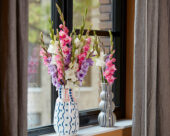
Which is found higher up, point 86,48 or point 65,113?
point 86,48

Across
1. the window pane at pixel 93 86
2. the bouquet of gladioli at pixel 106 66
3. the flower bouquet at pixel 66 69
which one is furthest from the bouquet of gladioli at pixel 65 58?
the window pane at pixel 93 86

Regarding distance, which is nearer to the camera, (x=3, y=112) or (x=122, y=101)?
(x=3, y=112)

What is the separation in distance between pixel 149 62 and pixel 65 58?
68 cm

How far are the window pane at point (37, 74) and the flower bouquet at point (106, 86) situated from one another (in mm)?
386

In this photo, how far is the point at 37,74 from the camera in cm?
236

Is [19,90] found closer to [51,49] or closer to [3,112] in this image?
[3,112]

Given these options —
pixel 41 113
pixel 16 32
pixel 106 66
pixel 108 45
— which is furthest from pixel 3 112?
pixel 108 45

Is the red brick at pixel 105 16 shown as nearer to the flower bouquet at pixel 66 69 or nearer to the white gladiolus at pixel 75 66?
the flower bouquet at pixel 66 69

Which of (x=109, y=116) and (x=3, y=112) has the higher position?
(x=3, y=112)

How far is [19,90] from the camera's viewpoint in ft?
5.35

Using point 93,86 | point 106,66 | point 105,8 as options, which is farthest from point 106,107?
point 105,8

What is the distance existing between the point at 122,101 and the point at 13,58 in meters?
1.46

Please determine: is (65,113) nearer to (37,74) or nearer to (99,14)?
(37,74)

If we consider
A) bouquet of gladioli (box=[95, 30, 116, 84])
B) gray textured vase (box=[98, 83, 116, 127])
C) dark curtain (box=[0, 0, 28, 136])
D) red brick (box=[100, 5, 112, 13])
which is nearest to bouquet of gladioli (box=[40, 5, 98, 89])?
bouquet of gladioli (box=[95, 30, 116, 84])
